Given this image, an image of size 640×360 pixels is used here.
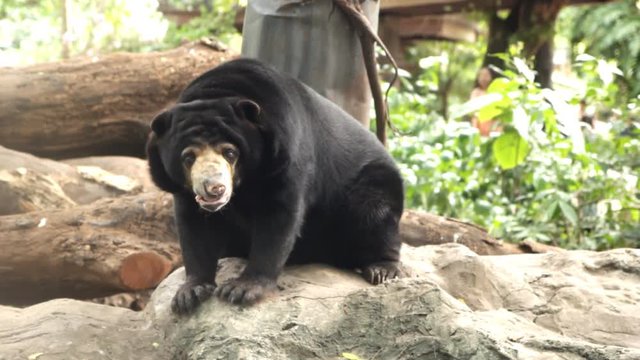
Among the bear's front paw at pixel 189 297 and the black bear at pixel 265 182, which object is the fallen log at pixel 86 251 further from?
the bear's front paw at pixel 189 297

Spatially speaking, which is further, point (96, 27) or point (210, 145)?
point (96, 27)

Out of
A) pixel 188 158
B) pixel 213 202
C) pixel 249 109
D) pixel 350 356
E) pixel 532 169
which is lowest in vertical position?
pixel 532 169

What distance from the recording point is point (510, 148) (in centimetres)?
611

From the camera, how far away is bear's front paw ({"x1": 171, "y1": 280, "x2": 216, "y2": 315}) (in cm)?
303

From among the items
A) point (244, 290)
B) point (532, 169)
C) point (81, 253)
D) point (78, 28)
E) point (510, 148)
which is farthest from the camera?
point (78, 28)

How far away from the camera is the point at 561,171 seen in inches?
264

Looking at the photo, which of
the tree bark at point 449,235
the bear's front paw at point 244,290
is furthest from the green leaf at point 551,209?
the bear's front paw at point 244,290

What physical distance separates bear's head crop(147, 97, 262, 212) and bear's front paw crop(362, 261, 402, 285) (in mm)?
843

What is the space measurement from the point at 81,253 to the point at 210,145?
1.70 m

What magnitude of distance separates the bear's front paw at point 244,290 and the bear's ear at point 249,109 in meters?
0.60

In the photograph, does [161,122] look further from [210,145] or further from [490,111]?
[490,111]

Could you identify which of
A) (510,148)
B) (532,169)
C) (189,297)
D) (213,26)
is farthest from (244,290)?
(213,26)

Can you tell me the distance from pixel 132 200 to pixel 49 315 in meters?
1.70

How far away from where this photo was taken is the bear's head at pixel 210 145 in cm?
289
